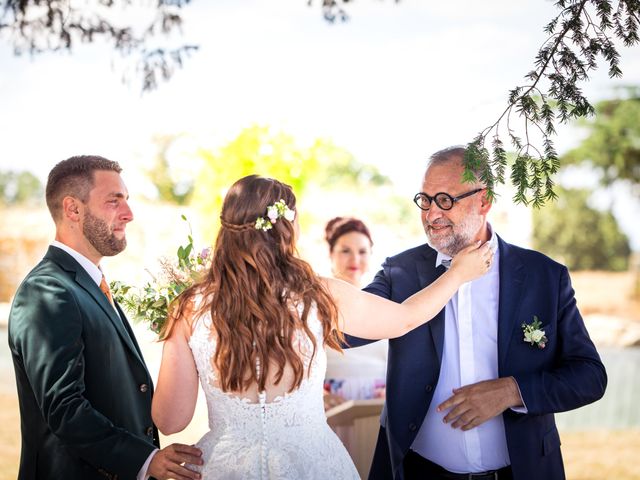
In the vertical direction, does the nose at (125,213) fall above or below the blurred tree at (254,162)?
below

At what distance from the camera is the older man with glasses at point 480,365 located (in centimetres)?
266

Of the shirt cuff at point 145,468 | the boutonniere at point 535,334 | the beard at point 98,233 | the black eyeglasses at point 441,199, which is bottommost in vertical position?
the shirt cuff at point 145,468

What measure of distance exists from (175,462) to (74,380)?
0.43 meters

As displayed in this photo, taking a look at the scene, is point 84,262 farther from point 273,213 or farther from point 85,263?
point 273,213

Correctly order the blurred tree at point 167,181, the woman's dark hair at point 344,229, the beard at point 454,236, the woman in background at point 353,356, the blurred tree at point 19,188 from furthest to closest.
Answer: the blurred tree at point 167,181
the blurred tree at point 19,188
the woman's dark hair at point 344,229
the woman in background at point 353,356
the beard at point 454,236

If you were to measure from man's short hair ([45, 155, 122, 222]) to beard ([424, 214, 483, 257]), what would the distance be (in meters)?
1.33

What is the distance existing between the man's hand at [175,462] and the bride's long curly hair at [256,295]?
26cm

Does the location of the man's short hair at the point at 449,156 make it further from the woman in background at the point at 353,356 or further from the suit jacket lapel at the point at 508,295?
the woman in background at the point at 353,356

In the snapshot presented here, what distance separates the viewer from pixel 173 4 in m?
3.88

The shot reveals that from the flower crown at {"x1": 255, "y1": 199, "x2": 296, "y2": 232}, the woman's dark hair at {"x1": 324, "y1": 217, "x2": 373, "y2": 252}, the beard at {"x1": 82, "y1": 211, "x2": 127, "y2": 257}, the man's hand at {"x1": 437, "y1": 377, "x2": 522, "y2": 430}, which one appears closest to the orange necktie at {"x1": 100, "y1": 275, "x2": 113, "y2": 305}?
the beard at {"x1": 82, "y1": 211, "x2": 127, "y2": 257}

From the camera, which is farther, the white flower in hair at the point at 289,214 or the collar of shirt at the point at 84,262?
the collar of shirt at the point at 84,262

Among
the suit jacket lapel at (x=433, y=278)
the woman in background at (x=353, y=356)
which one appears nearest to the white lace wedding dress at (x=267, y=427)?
the suit jacket lapel at (x=433, y=278)

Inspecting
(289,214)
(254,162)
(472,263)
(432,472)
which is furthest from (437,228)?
(254,162)

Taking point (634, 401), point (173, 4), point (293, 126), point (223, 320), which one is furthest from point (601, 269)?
point (223, 320)
